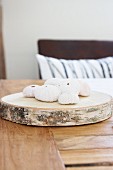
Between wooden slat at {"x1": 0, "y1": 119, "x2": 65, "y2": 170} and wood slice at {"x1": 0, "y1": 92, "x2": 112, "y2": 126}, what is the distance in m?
0.03

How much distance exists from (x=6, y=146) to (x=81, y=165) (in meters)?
0.20

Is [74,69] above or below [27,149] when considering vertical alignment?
below

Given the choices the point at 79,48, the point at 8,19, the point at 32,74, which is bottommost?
the point at 32,74

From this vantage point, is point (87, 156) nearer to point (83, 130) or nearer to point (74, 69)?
point (83, 130)

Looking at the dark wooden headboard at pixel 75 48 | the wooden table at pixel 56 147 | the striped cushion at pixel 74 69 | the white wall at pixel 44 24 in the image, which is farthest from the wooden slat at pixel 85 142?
the white wall at pixel 44 24

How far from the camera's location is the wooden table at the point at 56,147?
60cm

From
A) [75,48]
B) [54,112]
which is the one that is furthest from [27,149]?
[75,48]

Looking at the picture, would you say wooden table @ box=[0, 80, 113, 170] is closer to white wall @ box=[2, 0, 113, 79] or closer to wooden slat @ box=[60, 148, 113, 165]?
wooden slat @ box=[60, 148, 113, 165]

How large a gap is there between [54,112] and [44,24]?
2.23 meters

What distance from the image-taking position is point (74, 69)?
2.46 metres

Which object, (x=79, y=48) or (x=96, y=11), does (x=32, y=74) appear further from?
(x=96, y=11)

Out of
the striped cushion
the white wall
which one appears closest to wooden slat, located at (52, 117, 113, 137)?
the striped cushion

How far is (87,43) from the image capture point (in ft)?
9.29

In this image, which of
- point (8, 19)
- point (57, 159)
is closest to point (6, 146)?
point (57, 159)
